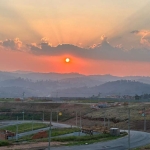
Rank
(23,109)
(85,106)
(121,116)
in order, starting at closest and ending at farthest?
(121,116)
(85,106)
(23,109)

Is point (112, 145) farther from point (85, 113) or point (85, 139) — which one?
point (85, 113)

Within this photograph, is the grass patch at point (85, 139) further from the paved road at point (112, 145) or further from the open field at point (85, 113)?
the open field at point (85, 113)

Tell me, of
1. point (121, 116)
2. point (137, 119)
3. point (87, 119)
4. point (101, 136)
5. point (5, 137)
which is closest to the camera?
point (101, 136)

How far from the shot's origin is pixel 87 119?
77.6m

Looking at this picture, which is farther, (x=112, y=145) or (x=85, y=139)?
(x=85, y=139)

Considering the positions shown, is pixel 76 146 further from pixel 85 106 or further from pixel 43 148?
pixel 85 106

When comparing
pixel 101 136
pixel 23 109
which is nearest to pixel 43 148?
pixel 101 136

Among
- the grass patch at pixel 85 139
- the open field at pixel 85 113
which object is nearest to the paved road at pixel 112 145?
the grass patch at pixel 85 139

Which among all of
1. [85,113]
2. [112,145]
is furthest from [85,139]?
[85,113]

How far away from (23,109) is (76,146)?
3080 inches

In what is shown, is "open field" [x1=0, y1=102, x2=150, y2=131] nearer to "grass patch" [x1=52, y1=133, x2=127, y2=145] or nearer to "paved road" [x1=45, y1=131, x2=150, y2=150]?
"grass patch" [x1=52, y1=133, x2=127, y2=145]

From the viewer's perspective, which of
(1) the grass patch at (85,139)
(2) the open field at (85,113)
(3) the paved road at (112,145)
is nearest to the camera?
(3) the paved road at (112,145)

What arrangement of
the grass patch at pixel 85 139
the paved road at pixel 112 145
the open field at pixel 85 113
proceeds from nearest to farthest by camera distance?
1. the paved road at pixel 112 145
2. the grass patch at pixel 85 139
3. the open field at pixel 85 113

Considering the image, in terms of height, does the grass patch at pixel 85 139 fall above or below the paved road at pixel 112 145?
above
